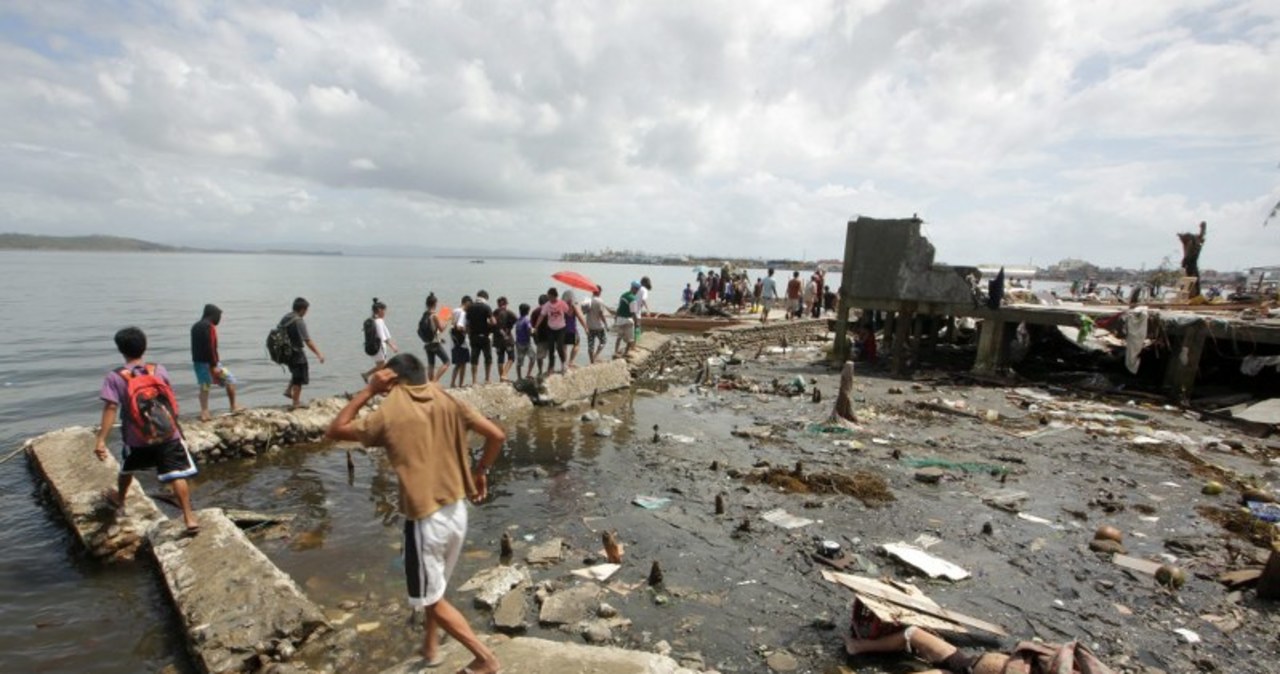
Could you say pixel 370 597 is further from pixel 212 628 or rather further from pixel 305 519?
pixel 305 519

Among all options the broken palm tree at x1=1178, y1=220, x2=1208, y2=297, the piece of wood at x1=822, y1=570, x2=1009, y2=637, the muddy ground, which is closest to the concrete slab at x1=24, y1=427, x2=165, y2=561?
the muddy ground

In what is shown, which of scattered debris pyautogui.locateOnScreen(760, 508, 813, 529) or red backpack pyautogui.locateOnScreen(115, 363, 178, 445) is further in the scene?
scattered debris pyautogui.locateOnScreen(760, 508, 813, 529)

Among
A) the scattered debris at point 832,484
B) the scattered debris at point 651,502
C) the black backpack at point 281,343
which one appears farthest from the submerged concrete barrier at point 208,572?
the scattered debris at point 832,484

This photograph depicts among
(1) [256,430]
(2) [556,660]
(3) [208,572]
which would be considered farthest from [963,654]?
(1) [256,430]

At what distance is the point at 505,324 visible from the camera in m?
11.5

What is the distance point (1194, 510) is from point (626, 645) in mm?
7001

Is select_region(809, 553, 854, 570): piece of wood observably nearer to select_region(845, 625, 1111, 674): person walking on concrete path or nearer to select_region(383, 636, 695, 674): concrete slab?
select_region(845, 625, 1111, 674): person walking on concrete path

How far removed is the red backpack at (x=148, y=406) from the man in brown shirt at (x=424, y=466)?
8.93 ft

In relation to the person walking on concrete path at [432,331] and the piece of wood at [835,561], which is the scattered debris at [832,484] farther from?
the person walking on concrete path at [432,331]

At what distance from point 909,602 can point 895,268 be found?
12.1 metres

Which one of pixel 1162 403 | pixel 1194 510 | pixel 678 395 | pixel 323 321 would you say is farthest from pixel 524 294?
pixel 1194 510

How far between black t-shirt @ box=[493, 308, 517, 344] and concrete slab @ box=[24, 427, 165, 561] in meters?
6.03

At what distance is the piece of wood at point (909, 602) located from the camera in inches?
165

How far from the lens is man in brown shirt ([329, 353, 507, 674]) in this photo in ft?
10.1
